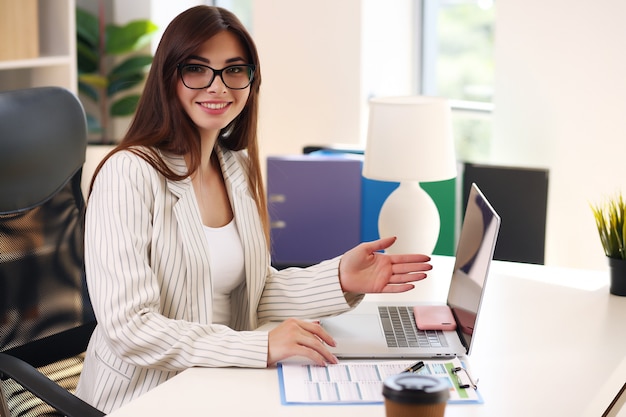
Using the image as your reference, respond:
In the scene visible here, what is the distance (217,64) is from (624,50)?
6.64 ft

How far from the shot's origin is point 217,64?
187 centimetres

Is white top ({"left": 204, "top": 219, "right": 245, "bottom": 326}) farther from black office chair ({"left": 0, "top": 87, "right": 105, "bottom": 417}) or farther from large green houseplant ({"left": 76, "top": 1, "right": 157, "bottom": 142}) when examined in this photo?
large green houseplant ({"left": 76, "top": 1, "right": 157, "bottom": 142})

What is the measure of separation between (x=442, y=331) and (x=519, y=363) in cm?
18

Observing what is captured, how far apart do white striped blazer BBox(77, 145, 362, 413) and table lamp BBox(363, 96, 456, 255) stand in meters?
0.62

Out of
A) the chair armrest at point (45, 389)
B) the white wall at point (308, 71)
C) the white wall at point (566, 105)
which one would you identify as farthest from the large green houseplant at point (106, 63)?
the chair armrest at point (45, 389)

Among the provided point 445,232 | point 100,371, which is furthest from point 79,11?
point 100,371

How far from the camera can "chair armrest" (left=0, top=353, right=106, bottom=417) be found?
161 centimetres

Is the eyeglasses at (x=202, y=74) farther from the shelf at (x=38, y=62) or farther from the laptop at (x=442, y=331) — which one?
the shelf at (x=38, y=62)

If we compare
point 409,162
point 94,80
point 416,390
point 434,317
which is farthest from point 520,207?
point 416,390

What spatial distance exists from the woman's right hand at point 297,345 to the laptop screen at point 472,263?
29 centimetres

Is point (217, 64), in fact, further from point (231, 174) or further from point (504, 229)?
point (504, 229)

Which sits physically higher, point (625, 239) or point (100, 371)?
point (625, 239)

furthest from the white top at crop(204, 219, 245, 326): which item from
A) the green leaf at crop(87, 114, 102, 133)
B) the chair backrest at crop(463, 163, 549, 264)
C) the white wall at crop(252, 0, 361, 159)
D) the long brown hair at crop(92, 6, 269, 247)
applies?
the green leaf at crop(87, 114, 102, 133)

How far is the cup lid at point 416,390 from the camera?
1.09 m
